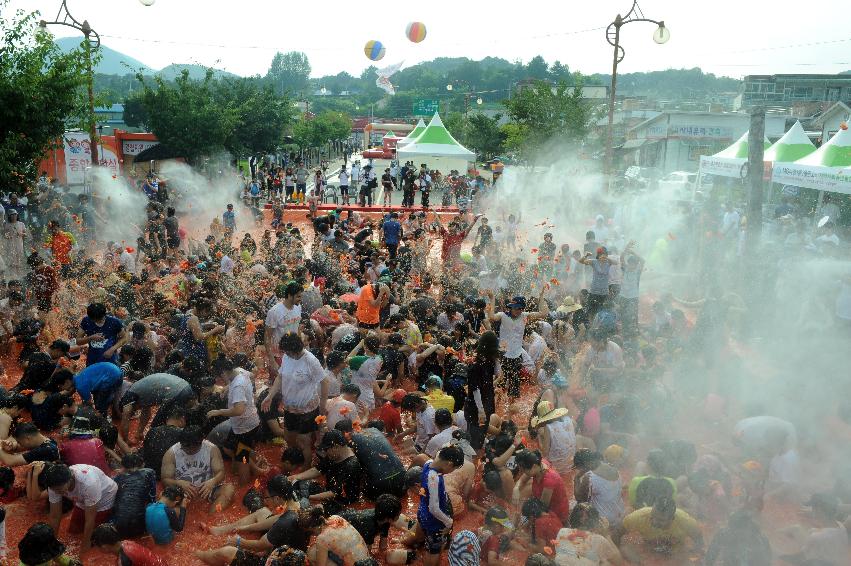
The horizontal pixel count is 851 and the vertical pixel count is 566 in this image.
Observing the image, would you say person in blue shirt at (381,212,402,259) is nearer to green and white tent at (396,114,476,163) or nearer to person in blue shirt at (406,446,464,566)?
person in blue shirt at (406,446,464,566)

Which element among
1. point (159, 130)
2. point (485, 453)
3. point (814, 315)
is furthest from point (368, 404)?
point (159, 130)

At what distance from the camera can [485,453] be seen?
6500 mm

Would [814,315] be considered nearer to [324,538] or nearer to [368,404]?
[368,404]

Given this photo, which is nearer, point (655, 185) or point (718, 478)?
point (718, 478)

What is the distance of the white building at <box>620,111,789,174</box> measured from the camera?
4144cm

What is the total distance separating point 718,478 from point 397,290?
6180 millimetres

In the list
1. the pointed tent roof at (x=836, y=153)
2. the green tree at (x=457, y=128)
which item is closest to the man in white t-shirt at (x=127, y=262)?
the pointed tent roof at (x=836, y=153)

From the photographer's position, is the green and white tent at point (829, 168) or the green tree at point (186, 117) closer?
the green and white tent at point (829, 168)

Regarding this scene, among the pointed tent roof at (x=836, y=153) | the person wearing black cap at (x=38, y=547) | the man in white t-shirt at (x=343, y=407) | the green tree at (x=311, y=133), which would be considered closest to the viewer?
the person wearing black cap at (x=38, y=547)

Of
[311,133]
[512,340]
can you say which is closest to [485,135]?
[311,133]

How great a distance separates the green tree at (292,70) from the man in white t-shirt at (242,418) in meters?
148

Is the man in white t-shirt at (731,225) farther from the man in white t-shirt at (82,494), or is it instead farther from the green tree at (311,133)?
the green tree at (311,133)

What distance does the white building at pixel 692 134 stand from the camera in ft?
136

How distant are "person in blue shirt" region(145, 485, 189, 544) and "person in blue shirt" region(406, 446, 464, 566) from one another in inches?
80.0
